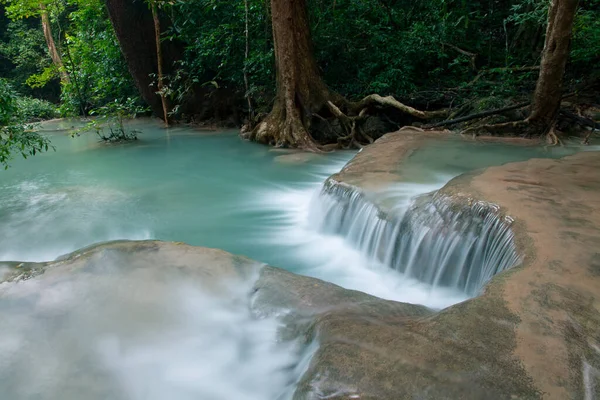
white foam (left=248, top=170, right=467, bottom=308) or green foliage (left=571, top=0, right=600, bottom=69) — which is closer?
white foam (left=248, top=170, right=467, bottom=308)

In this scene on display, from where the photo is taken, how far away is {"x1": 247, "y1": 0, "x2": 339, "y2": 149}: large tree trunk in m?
10.3

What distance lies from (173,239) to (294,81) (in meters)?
5.84

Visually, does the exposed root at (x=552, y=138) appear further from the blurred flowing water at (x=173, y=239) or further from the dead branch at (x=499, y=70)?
the dead branch at (x=499, y=70)

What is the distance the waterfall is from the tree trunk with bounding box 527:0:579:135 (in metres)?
4.44

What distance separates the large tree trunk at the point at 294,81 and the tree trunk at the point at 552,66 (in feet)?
15.1

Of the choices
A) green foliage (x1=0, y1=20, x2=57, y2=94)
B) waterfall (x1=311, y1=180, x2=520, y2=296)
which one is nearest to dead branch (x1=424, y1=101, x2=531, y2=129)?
waterfall (x1=311, y1=180, x2=520, y2=296)

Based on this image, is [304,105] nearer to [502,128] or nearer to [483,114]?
[483,114]

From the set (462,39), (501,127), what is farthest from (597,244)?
(462,39)

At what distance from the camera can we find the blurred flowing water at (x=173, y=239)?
2.61 metres

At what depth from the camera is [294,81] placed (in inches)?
412

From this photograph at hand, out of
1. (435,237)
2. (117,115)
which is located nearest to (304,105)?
(117,115)

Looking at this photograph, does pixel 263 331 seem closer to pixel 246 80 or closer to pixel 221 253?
pixel 221 253

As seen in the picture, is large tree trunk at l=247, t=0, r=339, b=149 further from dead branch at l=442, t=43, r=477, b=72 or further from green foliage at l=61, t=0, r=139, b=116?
green foliage at l=61, t=0, r=139, b=116

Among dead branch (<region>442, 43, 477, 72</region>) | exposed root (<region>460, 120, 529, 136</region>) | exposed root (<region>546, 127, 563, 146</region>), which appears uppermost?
dead branch (<region>442, 43, 477, 72</region>)
